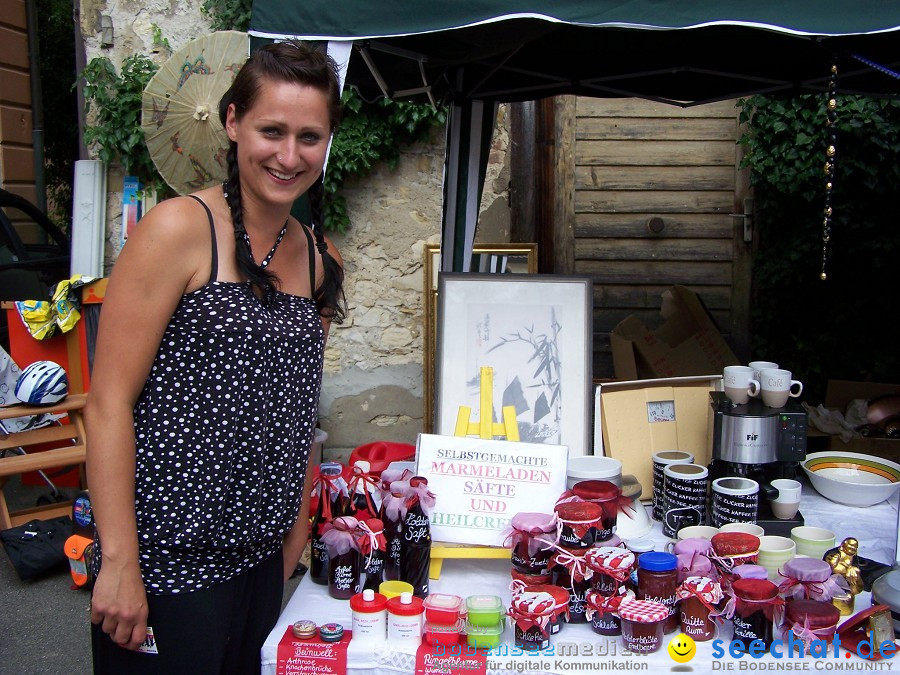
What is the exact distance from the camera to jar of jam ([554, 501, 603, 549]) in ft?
5.22

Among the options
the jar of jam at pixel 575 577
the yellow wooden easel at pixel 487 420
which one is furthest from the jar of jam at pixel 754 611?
the yellow wooden easel at pixel 487 420

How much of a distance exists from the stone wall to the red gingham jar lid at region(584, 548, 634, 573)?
3.17 metres

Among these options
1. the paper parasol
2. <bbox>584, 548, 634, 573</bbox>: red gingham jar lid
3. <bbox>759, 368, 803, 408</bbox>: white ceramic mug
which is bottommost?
<bbox>584, 548, 634, 573</bbox>: red gingham jar lid

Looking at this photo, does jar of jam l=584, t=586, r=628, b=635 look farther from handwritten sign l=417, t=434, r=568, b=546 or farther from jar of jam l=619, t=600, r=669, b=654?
handwritten sign l=417, t=434, r=568, b=546

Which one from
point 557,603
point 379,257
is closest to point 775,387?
point 557,603

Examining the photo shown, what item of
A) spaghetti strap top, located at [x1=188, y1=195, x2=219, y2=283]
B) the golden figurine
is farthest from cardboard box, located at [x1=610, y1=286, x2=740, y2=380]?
spaghetti strap top, located at [x1=188, y1=195, x2=219, y2=283]

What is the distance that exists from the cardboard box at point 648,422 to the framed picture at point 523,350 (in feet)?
0.18

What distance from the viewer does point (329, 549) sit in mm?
1655

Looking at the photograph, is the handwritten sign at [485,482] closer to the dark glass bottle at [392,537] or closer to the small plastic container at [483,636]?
the dark glass bottle at [392,537]

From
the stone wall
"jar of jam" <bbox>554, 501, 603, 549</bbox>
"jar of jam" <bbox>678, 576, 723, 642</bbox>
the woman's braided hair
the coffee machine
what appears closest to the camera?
the woman's braided hair

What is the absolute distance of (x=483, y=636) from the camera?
4.79 ft

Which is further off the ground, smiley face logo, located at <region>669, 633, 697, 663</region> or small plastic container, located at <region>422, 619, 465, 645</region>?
small plastic container, located at <region>422, 619, 465, 645</region>

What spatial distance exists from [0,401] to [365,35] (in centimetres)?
305

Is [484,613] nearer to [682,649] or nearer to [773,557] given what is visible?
[682,649]
